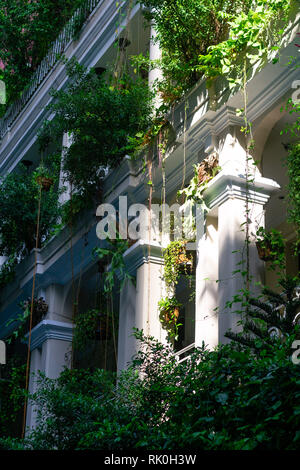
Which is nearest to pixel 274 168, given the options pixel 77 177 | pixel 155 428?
pixel 77 177

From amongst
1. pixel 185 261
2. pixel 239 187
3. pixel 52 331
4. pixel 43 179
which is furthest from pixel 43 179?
pixel 239 187

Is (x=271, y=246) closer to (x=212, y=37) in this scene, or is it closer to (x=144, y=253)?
(x=144, y=253)

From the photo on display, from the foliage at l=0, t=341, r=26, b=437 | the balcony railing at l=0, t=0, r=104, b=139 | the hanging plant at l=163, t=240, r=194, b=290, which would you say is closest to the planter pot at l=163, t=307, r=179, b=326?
the hanging plant at l=163, t=240, r=194, b=290

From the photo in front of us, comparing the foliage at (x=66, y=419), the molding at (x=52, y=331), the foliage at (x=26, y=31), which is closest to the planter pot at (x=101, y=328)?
the molding at (x=52, y=331)

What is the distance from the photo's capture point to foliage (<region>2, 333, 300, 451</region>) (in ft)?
16.0

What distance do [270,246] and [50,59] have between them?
1009cm

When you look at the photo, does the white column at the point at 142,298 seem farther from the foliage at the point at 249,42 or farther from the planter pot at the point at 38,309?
the planter pot at the point at 38,309

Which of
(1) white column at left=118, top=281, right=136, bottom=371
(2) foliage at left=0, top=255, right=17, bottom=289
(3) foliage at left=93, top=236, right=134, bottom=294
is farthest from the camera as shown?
(2) foliage at left=0, top=255, right=17, bottom=289

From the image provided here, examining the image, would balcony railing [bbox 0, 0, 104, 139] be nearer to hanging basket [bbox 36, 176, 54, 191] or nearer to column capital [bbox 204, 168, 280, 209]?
hanging basket [bbox 36, 176, 54, 191]

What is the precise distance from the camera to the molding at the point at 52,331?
13.0 metres

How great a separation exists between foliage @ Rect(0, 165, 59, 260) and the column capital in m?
5.23

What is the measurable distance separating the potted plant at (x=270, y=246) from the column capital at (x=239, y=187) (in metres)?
0.54

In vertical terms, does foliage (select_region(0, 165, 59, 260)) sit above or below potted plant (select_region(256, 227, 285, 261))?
above

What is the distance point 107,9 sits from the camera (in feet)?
45.6
